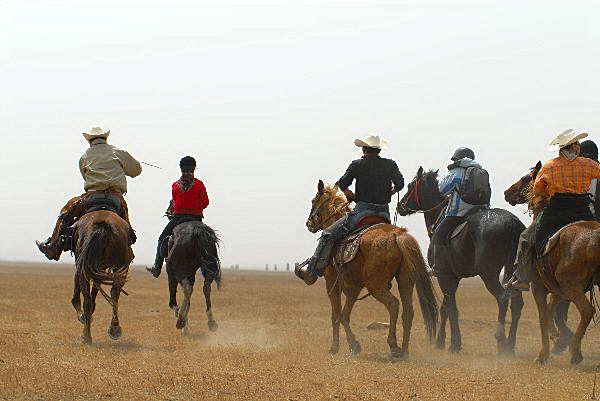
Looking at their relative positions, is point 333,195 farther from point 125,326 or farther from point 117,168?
point 125,326

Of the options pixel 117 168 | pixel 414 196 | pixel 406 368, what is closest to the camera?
pixel 406 368

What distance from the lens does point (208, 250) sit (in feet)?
47.6

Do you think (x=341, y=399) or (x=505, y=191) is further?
(x=505, y=191)

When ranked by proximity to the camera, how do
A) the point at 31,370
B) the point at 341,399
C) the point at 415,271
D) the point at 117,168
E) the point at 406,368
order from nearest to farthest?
the point at 341,399 → the point at 31,370 → the point at 406,368 → the point at 415,271 → the point at 117,168

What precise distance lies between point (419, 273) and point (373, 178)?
1.68m

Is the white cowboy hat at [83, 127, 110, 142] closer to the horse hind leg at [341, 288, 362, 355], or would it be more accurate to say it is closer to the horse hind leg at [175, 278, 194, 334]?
the horse hind leg at [175, 278, 194, 334]

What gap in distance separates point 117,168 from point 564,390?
7.82 m

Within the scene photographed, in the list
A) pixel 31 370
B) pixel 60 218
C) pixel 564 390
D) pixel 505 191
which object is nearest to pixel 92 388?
pixel 31 370

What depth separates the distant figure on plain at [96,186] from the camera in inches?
523

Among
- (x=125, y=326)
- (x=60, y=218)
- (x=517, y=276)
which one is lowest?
(x=125, y=326)

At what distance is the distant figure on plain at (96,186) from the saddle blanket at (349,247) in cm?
338

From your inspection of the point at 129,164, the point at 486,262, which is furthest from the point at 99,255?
the point at 486,262

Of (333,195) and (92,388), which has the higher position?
(333,195)

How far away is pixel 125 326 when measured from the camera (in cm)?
1603
